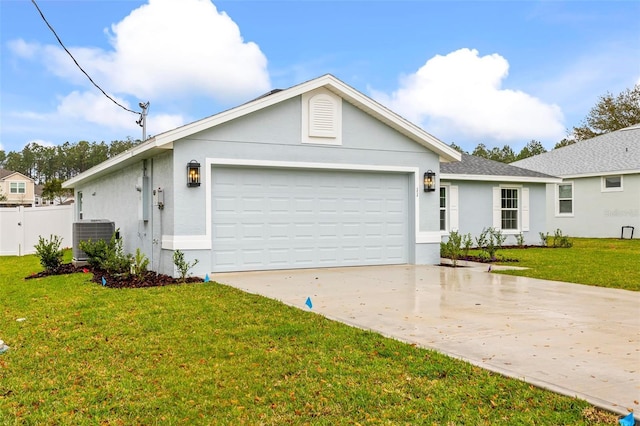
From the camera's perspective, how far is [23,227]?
17984mm

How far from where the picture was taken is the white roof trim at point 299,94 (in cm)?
988

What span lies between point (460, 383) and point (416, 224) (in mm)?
8468

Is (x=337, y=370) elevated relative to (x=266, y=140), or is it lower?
lower

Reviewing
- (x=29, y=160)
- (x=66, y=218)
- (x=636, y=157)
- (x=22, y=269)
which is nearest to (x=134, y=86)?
(x=66, y=218)

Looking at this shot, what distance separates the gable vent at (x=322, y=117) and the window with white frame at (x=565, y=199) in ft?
53.1

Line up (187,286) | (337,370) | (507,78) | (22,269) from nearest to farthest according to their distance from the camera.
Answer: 1. (337,370)
2. (187,286)
3. (22,269)
4. (507,78)

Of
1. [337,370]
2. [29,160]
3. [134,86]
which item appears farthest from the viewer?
[29,160]

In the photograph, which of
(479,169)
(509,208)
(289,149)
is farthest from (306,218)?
(509,208)

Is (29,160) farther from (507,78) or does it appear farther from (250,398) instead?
(250,398)

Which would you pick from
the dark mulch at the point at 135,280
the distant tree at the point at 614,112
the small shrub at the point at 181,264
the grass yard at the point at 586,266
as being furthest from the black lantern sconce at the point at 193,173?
the distant tree at the point at 614,112

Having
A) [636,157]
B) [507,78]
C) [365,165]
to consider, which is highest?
[507,78]

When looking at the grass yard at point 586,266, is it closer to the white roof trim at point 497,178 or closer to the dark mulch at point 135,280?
the white roof trim at point 497,178

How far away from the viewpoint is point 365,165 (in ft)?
38.4

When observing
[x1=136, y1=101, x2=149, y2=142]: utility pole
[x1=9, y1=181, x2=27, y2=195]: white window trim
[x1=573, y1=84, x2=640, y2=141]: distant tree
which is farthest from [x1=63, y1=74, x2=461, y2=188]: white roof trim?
[x1=9, y1=181, x2=27, y2=195]: white window trim
